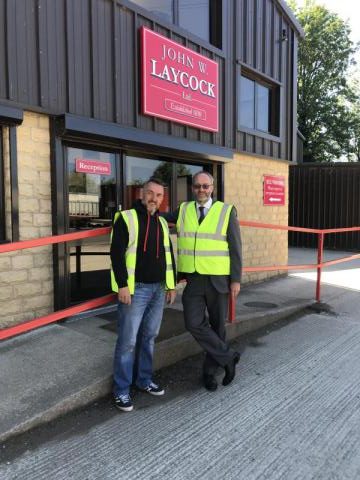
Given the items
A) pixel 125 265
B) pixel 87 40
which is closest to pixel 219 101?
pixel 87 40

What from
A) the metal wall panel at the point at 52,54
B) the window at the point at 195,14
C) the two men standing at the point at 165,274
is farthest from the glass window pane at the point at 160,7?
the two men standing at the point at 165,274

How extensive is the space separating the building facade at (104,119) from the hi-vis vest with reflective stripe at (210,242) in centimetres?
199

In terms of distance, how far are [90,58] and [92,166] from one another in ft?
4.27

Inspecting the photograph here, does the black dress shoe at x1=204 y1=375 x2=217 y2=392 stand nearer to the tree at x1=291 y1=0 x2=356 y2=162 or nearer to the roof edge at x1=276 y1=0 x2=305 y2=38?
the roof edge at x1=276 y1=0 x2=305 y2=38

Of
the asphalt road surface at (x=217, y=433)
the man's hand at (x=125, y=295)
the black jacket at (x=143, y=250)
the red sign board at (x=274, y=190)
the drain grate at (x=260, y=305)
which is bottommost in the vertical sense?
the asphalt road surface at (x=217, y=433)

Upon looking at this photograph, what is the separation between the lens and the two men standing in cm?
319

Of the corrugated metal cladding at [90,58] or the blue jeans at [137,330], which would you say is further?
the corrugated metal cladding at [90,58]

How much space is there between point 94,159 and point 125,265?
103 inches

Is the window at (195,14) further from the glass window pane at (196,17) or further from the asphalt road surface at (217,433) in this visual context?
the asphalt road surface at (217,433)

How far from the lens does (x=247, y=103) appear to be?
825cm

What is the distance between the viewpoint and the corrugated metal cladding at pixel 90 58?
443cm

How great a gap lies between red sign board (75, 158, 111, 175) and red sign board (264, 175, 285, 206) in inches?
161

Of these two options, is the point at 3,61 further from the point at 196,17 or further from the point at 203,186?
the point at 196,17

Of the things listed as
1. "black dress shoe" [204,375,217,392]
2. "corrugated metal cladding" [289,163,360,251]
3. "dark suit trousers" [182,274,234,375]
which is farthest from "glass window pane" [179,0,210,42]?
"corrugated metal cladding" [289,163,360,251]
